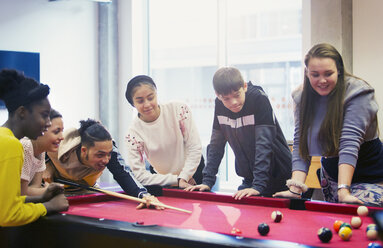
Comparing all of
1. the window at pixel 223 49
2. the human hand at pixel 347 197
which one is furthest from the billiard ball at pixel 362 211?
the window at pixel 223 49

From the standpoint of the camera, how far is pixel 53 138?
2.84 meters

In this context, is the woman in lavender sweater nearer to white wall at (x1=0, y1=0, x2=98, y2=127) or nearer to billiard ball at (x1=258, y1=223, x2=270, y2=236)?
billiard ball at (x1=258, y1=223, x2=270, y2=236)

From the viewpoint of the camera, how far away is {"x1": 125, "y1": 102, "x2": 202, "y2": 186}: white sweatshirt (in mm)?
3393

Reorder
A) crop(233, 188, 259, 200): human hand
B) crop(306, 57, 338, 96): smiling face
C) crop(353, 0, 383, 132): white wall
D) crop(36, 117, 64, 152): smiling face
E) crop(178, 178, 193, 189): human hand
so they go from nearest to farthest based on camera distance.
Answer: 1. crop(306, 57, 338, 96): smiling face
2. crop(233, 188, 259, 200): human hand
3. crop(36, 117, 64, 152): smiling face
4. crop(178, 178, 193, 189): human hand
5. crop(353, 0, 383, 132): white wall

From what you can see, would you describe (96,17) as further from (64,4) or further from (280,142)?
(280,142)

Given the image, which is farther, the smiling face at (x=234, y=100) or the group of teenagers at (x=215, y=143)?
the smiling face at (x=234, y=100)

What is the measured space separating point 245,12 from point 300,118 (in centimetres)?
422

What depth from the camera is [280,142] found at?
3.21m

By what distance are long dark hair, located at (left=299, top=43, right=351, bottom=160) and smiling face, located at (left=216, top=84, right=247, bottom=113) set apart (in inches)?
17.4

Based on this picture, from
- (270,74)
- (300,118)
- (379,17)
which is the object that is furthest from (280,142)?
(270,74)

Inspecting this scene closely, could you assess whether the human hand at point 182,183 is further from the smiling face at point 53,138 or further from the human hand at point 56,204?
the human hand at point 56,204

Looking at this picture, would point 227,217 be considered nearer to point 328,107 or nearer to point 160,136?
point 328,107

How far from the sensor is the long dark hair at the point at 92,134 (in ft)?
9.91

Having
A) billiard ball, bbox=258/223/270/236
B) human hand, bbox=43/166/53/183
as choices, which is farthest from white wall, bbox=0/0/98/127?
billiard ball, bbox=258/223/270/236
